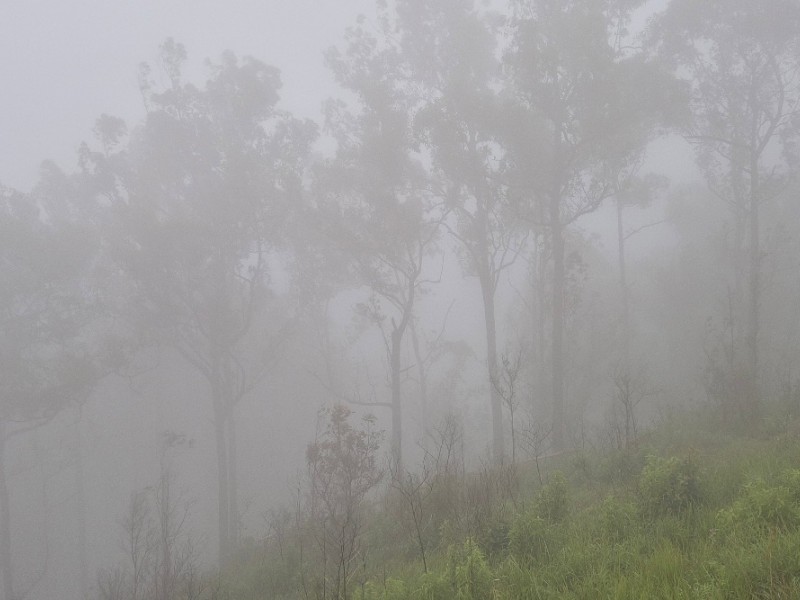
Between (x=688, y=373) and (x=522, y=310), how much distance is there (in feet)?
27.8

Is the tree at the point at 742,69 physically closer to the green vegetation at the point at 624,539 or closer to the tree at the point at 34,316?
the green vegetation at the point at 624,539

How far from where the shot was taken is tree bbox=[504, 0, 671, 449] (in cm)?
1191

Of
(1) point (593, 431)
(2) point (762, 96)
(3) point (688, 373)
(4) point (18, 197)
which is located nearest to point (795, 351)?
(3) point (688, 373)

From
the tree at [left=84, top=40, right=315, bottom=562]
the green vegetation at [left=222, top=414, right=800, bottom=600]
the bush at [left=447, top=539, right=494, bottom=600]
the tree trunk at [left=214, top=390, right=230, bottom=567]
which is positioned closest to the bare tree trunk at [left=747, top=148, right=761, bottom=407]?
the green vegetation at [left=222, top=414, right=800, bottom=600]

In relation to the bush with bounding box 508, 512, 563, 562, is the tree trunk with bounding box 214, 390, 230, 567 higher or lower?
lower

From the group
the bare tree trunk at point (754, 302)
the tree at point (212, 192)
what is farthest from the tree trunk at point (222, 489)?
the bare tree trunk at point (754, 302)

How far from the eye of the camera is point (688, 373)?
59.0 feet

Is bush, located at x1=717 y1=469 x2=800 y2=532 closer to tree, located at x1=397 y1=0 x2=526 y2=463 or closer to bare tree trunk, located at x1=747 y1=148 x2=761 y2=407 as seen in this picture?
bare tree trunk, located at x1=747 y1=148 x2=761 y2=407

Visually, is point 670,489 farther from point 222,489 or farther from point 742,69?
point 742,69

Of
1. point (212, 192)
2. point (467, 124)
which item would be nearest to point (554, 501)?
point (467, 124)

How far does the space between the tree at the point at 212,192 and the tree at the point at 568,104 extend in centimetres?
801

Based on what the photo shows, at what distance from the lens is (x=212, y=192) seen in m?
16.6

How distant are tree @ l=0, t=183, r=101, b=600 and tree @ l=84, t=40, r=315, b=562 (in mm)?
1766

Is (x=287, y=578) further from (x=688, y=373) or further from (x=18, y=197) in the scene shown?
(x=688, y=373)
